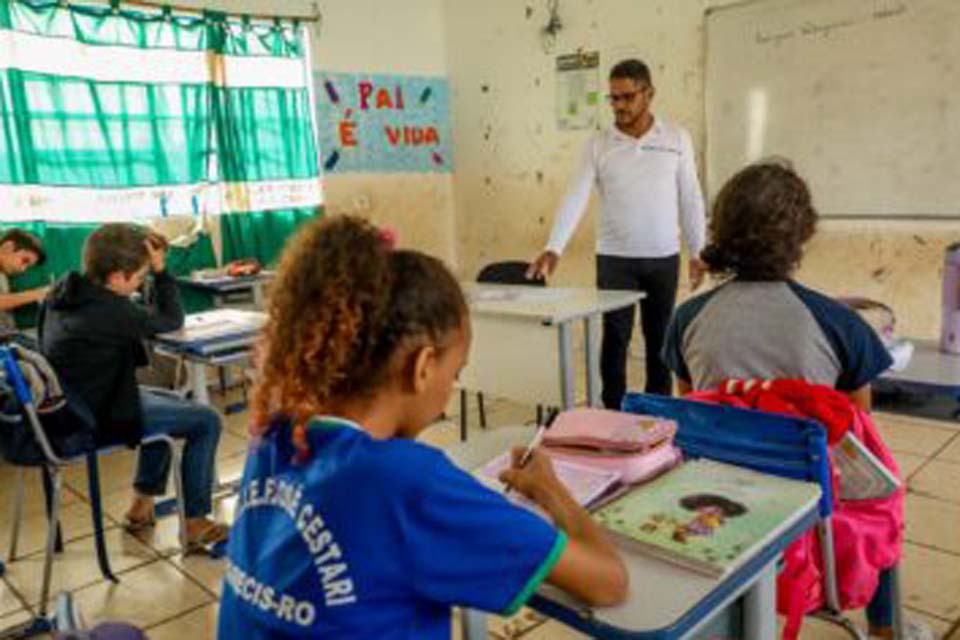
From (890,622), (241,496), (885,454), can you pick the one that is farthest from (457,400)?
(241,496)

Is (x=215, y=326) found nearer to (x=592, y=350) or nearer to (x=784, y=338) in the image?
(x=592, y=350)

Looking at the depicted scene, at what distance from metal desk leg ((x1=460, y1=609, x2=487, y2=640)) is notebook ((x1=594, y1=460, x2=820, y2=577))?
29 cm

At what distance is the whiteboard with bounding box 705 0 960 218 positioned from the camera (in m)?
3.47

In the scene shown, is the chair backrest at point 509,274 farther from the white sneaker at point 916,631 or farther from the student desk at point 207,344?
the white sneaker at point 916,631

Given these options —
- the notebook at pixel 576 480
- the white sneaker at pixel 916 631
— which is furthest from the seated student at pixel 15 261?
the white sneaker at pixel 916 631

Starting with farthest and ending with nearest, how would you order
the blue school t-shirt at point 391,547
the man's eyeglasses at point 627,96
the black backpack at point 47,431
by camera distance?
the man's eyeglasses at point 627,96
the black backpack at point 47,431
the blue school t-shirt at point 391,547

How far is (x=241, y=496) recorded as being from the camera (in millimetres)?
922

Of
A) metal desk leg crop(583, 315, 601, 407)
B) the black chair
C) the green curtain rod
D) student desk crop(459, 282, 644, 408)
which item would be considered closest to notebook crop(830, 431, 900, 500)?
student desk crop(459, 282, 644, 408)

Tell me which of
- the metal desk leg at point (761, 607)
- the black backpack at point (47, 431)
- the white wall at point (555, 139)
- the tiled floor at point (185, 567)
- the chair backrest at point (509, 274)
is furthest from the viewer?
the white wall at point (555, 139)

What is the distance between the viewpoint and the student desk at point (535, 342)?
2848 mm

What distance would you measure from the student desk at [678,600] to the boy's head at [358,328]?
0.28 meters

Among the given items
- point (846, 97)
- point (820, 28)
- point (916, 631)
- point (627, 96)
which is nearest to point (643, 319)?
point (627, 96)

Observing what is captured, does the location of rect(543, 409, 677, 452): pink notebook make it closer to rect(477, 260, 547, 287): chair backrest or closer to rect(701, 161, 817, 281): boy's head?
rect(701, 161, 817, 281): boy's head

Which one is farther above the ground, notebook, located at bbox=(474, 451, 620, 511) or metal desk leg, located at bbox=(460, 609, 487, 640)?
notebook, located at bbox=(474, 451, 620, 511)
